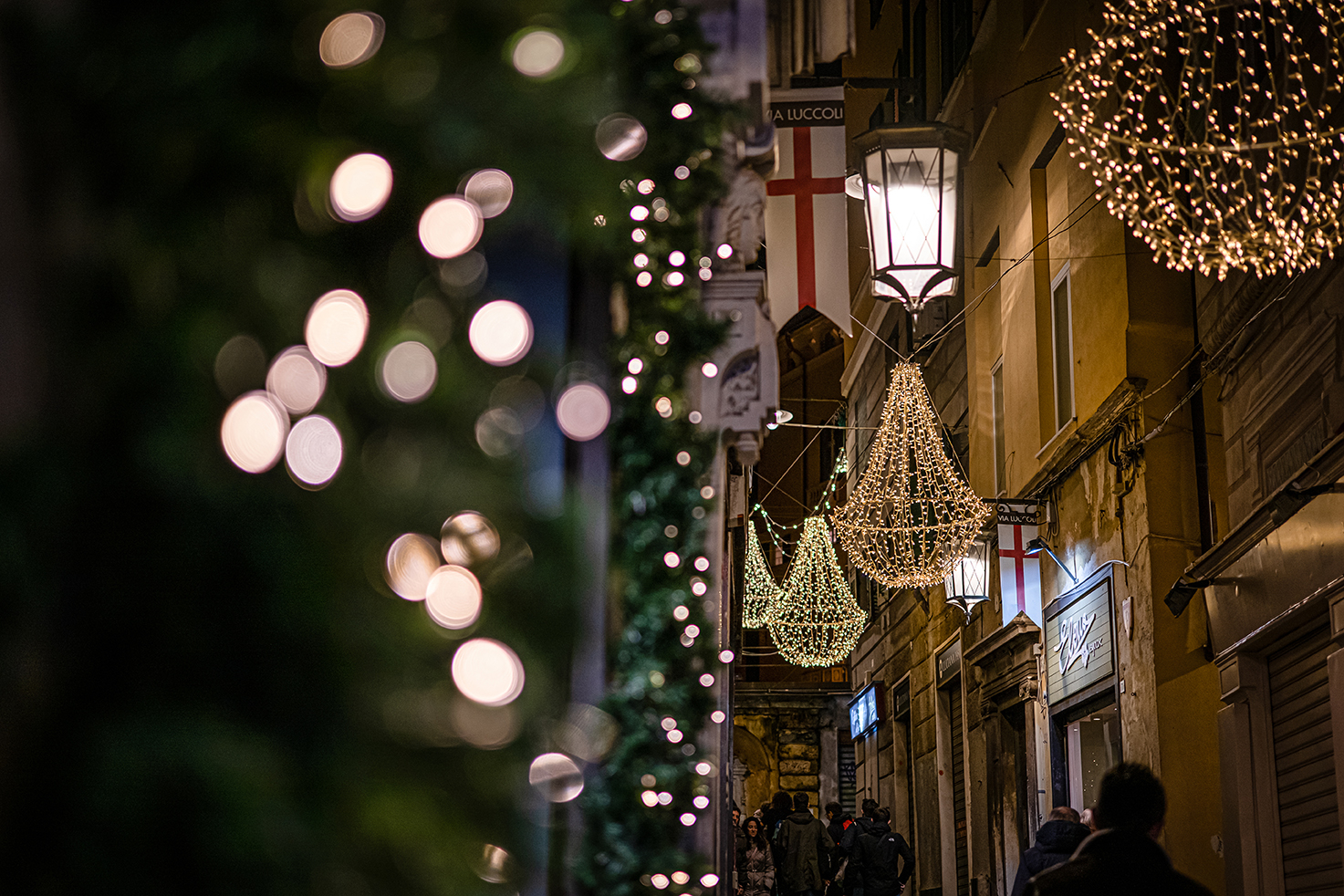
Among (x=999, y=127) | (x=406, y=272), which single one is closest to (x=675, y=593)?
(x=406, y=272)

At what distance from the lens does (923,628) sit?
79.3ft

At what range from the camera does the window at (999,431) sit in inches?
747

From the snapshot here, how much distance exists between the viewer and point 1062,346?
16.4 m

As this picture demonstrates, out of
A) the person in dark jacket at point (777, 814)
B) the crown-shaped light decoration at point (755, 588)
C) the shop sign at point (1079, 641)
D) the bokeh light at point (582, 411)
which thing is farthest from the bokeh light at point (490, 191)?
the crown-shaped light decoration at point (755, 588)

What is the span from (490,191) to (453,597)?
0.38 metres

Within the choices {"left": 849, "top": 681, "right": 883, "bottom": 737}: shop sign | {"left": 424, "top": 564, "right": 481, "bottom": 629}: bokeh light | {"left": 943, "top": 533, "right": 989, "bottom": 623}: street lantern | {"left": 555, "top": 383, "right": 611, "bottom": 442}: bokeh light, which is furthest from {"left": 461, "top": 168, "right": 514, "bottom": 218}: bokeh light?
{"left": 849, "top": 681, "right": 883, "bottom": 737}: shop sign

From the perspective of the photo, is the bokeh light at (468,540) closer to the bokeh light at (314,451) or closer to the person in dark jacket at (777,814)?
the bokeh light at (314,451)

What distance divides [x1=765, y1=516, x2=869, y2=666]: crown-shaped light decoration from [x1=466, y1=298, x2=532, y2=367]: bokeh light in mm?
20953

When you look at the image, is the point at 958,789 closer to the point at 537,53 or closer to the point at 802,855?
the point at 802,855

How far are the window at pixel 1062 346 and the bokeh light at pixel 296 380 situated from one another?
51.1 ft

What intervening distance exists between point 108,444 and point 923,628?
→ 23885 millimetres

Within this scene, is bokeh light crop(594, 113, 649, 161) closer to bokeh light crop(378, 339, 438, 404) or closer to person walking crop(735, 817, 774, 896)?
bokeh light crop(378, 339, 438, 404)

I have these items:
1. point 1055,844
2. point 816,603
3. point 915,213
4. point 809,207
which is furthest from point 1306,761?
point 816,603

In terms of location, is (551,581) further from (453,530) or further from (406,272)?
(406,272)
